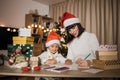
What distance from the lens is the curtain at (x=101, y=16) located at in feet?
14.9

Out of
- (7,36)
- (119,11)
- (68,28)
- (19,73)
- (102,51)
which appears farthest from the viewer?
(119,11)

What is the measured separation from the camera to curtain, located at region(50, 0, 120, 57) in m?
4.53

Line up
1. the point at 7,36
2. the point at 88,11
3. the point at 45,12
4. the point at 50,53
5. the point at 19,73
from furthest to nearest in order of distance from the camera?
the point at 45,12, the point at 88,11, the point at 7,36, the point at 50,53, the point at 19,73

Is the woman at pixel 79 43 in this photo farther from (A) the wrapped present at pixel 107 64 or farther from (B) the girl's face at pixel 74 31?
(A) the wrapped present at pixel 107 64

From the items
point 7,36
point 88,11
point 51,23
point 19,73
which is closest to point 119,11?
point 88,11

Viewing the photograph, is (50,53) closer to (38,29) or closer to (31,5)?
(38,29)

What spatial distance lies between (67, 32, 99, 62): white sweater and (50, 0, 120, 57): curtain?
2.76 meters

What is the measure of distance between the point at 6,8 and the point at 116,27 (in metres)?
3.22

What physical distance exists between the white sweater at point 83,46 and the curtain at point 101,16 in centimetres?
276

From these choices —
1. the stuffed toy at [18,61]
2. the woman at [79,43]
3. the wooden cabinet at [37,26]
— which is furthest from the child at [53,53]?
the wooden cabinet at [37,26]

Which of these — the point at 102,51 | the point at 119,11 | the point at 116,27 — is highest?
the point at 119,11

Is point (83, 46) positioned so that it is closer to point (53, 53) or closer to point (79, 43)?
point (79, 43)

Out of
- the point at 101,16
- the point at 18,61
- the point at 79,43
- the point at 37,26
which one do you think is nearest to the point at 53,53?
the point at 79,43

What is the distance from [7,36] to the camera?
378 cm
